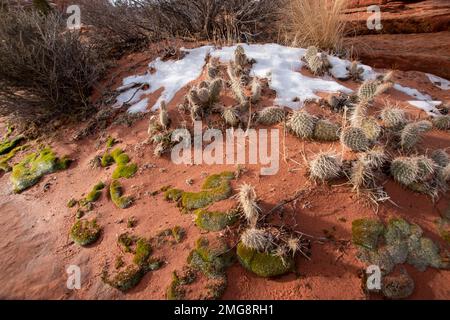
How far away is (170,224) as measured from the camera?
10.1ft

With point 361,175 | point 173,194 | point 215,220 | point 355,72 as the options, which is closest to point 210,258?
point 215,220

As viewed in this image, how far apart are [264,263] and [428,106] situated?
327 cm

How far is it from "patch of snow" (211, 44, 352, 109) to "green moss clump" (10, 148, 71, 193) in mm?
2746

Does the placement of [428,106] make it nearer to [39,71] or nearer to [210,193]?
[210,193]

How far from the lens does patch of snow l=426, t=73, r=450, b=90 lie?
5.11m

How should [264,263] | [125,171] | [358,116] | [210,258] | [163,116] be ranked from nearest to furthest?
1. [264,263]
2. [210,258]
3. [358,116]
4. [125,171]
5. [163,116]

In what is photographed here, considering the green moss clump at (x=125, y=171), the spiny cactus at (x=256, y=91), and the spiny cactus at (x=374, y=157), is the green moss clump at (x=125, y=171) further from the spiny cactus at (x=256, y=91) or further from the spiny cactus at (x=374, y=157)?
the spiny cactus at (x=374, y=157)

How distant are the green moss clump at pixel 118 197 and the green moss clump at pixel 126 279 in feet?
2.55

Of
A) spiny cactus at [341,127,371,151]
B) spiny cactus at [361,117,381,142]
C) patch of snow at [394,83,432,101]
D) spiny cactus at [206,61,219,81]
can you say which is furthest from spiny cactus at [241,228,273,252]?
patch of snow at [394,83,432,101]

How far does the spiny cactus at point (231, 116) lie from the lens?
381 cm

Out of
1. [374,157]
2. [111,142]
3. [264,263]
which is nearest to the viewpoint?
[264,263]

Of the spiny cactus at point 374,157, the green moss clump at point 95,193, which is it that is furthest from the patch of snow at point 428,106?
the green moss clump at point 95,193

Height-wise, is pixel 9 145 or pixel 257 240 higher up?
pixel 257 240
